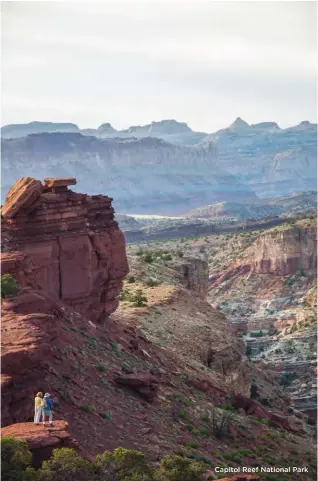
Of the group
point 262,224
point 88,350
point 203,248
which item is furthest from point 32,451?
point 262,224

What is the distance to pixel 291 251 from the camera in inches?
4067

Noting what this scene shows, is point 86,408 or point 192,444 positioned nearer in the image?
point 86,408

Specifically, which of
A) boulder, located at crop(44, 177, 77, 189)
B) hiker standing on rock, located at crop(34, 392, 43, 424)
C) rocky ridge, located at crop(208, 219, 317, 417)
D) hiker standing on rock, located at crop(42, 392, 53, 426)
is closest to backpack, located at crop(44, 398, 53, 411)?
hiker standing on rock, located at crop(42, 392, 53, 426)

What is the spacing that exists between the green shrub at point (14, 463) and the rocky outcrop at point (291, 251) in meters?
86.6

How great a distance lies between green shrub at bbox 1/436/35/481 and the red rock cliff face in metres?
10.2

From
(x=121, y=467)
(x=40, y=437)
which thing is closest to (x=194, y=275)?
(x=121, y=467)

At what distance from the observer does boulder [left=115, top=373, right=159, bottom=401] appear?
26.5 metres

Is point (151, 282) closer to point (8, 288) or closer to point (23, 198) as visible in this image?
point (23, 198)

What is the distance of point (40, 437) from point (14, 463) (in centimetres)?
115

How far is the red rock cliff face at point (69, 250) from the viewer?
2947cm

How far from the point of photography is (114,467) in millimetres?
18938

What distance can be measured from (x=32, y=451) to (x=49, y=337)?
4631 millimetres

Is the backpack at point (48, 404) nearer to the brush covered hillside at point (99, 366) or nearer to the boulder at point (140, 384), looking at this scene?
the brush covered hillside at point (99, 366)

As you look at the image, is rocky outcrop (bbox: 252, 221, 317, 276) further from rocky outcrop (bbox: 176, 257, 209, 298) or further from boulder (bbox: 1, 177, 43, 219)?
boulder (bbox: 1, 177, 43, 219)
